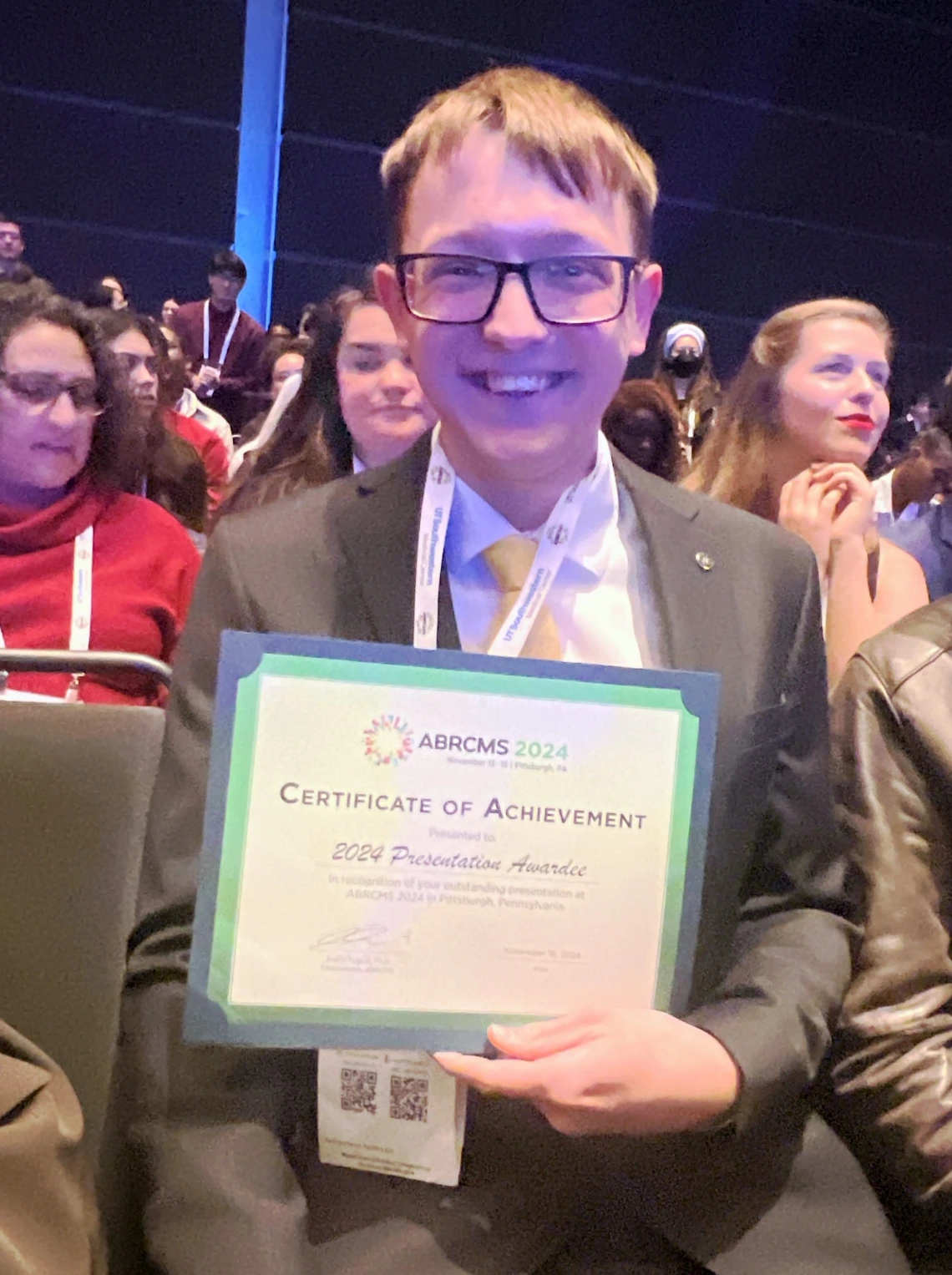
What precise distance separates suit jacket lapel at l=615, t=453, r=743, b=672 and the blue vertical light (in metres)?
8.32

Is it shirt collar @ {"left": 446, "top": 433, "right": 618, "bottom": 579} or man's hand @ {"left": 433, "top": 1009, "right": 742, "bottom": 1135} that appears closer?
man's hand @ {"left": 433, "top": 1009, "right": 742, "bottom": 1135}

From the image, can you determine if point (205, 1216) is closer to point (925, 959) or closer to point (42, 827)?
point (42, 827)

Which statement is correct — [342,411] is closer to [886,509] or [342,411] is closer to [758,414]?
[758,414]

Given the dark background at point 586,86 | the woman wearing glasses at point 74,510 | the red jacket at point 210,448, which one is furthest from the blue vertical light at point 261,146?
the woman wearing glasses at point 74,510

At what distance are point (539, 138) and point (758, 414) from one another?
1631 millimetres

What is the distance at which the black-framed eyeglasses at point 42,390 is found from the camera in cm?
251

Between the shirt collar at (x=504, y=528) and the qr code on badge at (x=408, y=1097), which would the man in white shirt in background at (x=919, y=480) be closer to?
the shirt collar at (x=504, y=528)

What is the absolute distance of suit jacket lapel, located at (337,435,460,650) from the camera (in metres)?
1.16

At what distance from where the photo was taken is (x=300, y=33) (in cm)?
860

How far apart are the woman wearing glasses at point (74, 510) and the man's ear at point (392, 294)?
1369 millimetres

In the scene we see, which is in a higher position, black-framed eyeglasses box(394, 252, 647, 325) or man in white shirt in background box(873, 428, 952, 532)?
black-framed eyeglasses box(394, 252, 647, 325)

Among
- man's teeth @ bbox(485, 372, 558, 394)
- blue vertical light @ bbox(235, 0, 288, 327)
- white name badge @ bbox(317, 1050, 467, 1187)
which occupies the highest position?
blue vertical light @ bbox(235, 0, 288, 327)

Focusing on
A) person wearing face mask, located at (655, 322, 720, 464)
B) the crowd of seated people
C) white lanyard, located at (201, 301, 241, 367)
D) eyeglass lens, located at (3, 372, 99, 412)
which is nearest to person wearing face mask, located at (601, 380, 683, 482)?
person wearing face mask, located at (655, 322, 720, 464)
